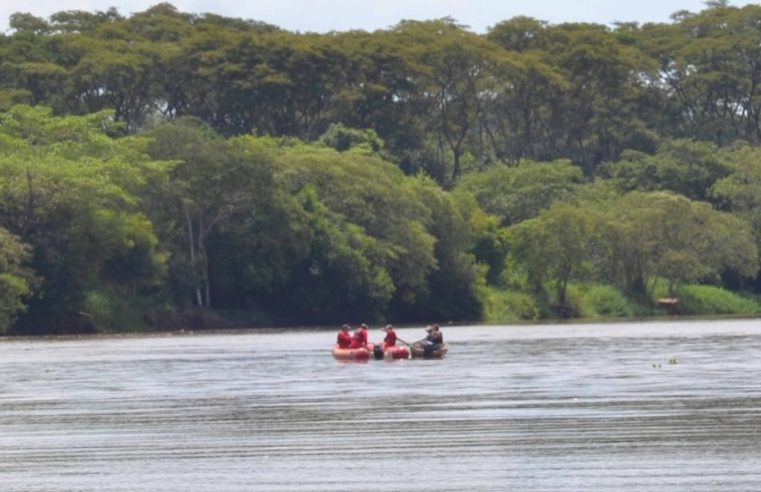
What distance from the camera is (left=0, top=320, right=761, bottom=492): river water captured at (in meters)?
23.7

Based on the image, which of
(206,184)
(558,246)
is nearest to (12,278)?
(206,184)

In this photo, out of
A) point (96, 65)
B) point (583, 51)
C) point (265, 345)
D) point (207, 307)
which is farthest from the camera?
point (583, 51)

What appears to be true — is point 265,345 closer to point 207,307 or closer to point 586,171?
point 207,307

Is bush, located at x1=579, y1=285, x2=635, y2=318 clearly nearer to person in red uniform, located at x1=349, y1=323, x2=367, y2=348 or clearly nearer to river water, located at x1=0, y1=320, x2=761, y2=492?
river water, located at x1=0, y1=320, x2=761, y2=492

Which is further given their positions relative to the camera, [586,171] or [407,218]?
[586,171]

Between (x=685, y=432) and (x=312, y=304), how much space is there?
57.6 meters

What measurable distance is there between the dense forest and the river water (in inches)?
896

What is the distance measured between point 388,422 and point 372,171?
57.7 meters

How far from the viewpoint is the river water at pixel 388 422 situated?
23734mm

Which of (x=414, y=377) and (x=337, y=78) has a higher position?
(x=337, y=78)

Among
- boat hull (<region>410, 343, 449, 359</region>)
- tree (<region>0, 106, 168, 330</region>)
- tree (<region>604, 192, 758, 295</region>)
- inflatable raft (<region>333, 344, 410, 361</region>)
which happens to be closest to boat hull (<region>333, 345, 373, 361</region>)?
inflatable raft (<region>333, 344, 410, 361</region>)

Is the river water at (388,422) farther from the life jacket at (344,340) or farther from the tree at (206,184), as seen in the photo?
the tree at (206,184)

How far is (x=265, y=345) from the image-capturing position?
2475 inches

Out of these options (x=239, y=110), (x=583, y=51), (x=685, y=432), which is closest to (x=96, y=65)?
(x=239, y=110)
